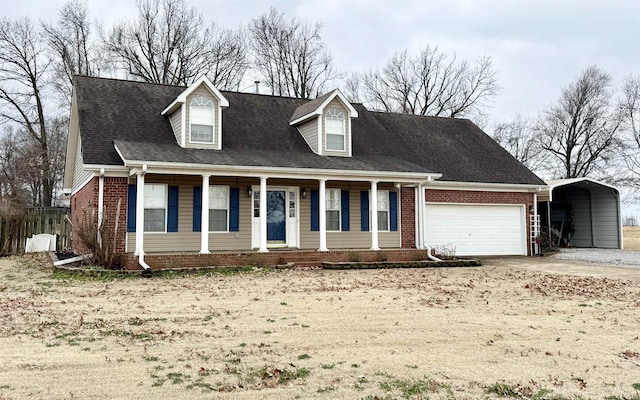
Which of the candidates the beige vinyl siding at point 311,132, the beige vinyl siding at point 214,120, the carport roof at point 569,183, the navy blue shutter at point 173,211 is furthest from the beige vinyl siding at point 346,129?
the carport roof at point 569,183

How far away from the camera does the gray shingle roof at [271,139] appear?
1548 centimetres

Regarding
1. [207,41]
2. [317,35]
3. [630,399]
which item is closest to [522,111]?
[317,35]

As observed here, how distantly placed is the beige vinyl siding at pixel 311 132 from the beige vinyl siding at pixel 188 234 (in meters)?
2.89

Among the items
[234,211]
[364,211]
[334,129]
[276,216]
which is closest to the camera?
[234,211]

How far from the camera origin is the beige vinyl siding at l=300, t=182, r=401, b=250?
56.6 feet

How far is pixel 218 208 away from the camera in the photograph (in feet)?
53.2

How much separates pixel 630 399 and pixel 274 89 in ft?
108

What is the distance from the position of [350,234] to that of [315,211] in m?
1.47

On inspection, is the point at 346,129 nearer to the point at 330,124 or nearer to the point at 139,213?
the point at 330,124

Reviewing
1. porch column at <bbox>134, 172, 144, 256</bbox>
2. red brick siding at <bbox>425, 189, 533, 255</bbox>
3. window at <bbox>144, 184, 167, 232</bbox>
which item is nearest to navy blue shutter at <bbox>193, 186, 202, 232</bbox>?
window at <bbox>144, 184, 167, 232</bbox>

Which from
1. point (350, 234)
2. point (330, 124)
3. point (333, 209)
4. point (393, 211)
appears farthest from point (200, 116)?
point (393, 211)

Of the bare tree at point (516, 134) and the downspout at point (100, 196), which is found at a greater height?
the bare tree at point (516, 134)

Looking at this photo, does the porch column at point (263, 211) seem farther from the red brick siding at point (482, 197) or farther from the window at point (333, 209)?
the red brick siding at point (482, 197)

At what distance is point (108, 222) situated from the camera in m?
14.7
